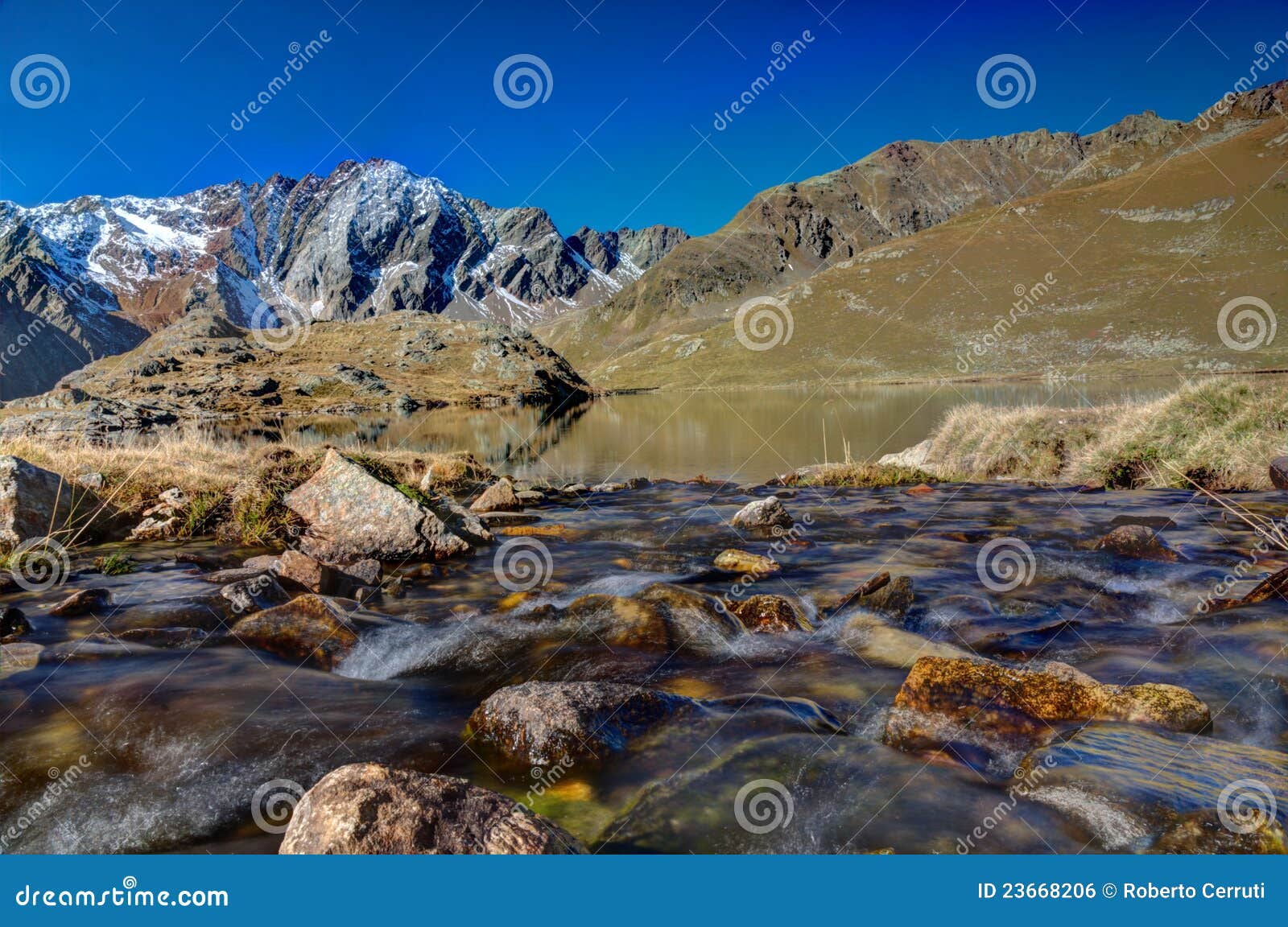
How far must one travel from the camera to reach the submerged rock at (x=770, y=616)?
791cm

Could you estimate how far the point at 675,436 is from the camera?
44938 mm

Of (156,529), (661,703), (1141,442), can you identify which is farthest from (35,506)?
(1141,442)

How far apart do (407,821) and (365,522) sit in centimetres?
A: 958

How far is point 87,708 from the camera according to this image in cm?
550

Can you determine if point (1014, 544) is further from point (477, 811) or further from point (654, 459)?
point (654, 459)

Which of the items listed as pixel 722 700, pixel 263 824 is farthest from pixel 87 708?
pixel 722 700

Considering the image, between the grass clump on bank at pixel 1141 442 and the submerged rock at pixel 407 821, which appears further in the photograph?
the grass clump on bank at pixel 1141 442

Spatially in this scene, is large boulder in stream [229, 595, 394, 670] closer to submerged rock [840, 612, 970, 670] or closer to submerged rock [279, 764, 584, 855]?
submerged rock [279, 764, 584, 855]

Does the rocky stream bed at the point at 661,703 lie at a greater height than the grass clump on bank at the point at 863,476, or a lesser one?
lesser

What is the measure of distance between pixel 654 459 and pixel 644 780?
89.0ft

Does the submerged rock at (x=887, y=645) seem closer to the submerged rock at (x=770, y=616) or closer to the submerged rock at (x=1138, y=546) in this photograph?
the submerged rock at (x=770, y=616)

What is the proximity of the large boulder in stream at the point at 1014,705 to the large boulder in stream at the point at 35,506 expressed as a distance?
1289cm

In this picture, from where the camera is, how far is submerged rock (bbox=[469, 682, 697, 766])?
16.3 ft

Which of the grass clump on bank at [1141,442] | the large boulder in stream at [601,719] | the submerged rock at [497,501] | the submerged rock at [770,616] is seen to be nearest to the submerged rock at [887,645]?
the submerged rock at [770,616]
